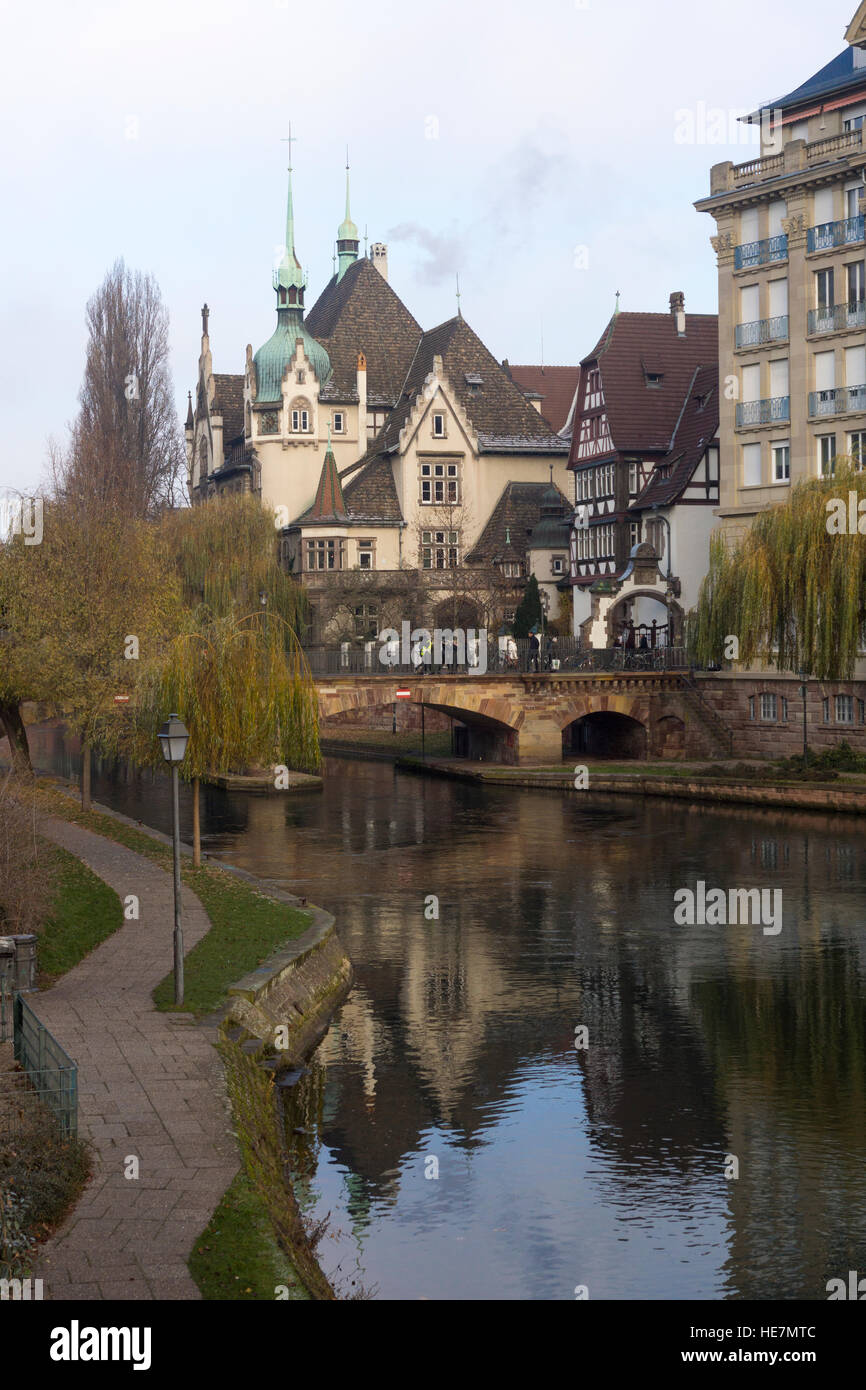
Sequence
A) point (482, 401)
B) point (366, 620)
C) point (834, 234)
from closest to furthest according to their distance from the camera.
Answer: point (834, 234), point (366, 620), point (482, 401)

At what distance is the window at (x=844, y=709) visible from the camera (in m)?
53.6

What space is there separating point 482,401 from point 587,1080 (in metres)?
71.3

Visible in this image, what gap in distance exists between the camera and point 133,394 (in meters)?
80.0

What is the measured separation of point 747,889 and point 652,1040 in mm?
13079

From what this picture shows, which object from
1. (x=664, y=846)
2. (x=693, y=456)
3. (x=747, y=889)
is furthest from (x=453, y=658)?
(x=747, y=889)

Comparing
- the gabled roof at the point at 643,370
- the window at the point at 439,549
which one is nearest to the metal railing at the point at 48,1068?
the gabled roof at the point at 643,370

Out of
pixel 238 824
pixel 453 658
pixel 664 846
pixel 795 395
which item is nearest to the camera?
pixel 664 846

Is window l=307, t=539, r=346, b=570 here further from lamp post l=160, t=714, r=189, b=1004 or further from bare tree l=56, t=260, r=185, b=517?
lamp post l=160, t=714, r=189, b=1004

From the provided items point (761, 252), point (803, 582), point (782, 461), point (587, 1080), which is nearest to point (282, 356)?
point (761, 252)

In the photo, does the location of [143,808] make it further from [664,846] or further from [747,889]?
[747,889]

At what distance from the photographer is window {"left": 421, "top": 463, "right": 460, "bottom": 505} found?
86.6 metres

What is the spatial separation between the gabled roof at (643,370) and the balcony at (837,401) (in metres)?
16.5

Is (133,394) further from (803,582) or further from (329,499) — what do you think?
(803,582)

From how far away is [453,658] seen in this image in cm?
6719
